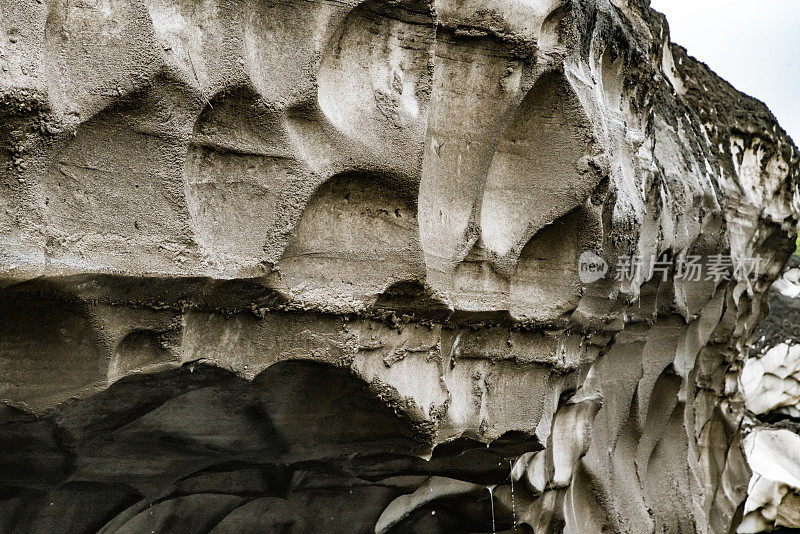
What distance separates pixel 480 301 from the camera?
145cm

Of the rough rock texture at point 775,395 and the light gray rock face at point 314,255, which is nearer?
the light gray rock face at point 314,255

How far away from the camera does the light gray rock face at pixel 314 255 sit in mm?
994

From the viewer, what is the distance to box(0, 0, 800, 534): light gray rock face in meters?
0.99

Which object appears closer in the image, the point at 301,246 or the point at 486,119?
the point at 301,246

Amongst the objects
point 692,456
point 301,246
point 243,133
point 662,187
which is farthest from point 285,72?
point 692,456

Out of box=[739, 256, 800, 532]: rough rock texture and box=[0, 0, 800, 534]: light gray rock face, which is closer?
box=[0, 0, 800, 534]: light gray rock face

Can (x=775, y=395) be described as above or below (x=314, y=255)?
below

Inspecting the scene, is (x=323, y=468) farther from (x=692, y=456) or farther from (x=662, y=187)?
(x=692, y=456)

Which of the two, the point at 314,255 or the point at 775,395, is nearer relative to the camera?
the point at 314,255

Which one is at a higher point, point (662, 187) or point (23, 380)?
point (662, 187)

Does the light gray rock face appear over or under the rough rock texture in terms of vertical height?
over

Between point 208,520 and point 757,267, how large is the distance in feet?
8.01

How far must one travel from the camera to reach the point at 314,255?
1216 mm

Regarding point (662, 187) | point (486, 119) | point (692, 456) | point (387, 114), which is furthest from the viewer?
point (692, 456)
